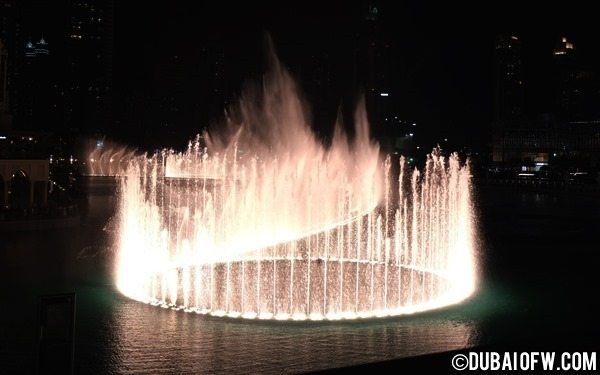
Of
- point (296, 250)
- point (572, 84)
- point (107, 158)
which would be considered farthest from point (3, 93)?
point (572, 84)

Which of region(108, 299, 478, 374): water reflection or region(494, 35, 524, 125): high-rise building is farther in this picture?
region(494, 35, 524, 125): high-rise building

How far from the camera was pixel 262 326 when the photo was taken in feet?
32.2

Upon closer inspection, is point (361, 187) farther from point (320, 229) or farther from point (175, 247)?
point (175, 247)

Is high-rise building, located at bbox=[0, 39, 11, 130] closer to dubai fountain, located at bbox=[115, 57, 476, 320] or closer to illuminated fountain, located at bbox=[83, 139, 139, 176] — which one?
dubai fountain, located at bbox=[115, 57, 476, 320]

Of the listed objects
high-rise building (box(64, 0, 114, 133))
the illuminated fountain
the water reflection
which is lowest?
the water reflection

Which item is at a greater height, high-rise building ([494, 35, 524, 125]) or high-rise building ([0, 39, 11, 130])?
high-rise building ([494, 35, 524, 125])

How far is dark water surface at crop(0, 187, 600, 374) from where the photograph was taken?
813 cm

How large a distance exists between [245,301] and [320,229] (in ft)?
38.5

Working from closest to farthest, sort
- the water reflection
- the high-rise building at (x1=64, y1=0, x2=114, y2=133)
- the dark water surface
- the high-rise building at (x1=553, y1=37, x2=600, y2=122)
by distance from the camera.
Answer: the water reflection → the dark water surface → the high-rise building at (x1=64, y1=0, x2=114, y2=133) → the high-rise building at (x1=553, y1=37, x2=600, y2=122)

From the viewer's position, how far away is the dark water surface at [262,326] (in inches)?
320

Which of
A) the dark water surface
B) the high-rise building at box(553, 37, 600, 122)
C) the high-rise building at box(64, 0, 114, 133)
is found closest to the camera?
the dark water surface

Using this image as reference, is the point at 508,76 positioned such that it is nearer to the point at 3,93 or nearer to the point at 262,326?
the point at 3,93

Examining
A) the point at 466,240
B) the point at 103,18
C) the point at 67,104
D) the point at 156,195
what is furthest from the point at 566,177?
the point at 103,18

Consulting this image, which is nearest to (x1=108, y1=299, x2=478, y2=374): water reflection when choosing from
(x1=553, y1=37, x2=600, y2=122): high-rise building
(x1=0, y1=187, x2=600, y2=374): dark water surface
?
(x1=0, y1=187, x2=600, y2=374): dark water surface
